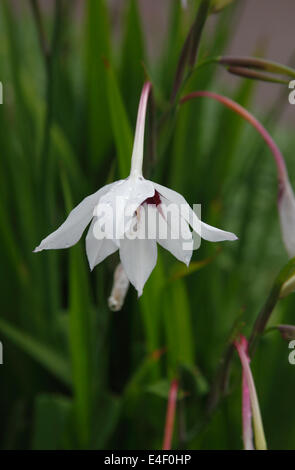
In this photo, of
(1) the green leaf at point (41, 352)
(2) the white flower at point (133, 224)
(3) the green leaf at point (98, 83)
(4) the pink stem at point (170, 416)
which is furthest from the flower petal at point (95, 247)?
(3) the green leaf at point (98, 83)

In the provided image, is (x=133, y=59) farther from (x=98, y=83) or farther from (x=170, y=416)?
(x=170, y=416)

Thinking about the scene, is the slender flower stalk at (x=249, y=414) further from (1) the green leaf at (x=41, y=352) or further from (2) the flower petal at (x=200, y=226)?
(1) the green leaf at (x=41, y=352)

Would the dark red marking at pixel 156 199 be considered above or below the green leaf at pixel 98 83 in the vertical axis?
below

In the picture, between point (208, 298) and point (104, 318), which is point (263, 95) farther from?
point (104, 318)

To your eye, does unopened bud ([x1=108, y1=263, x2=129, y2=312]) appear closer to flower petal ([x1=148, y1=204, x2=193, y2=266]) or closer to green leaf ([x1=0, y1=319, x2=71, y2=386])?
flower petal ([x1=148, y1=204, x2=193, y2=266])

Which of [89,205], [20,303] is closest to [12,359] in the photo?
[20,303]
